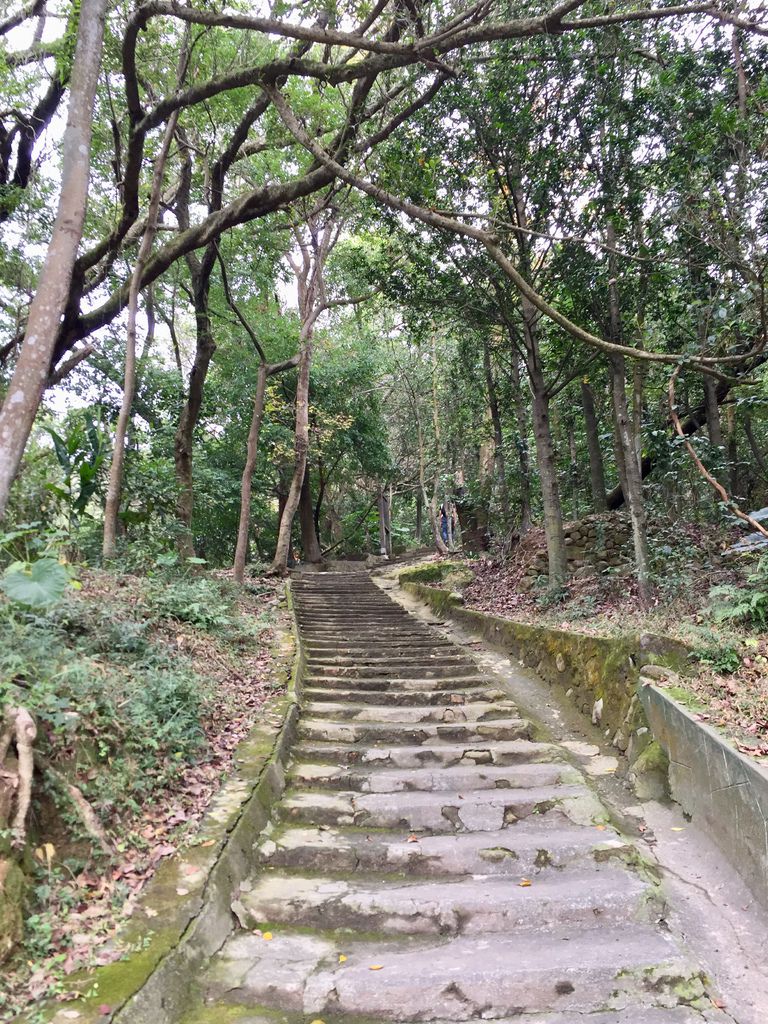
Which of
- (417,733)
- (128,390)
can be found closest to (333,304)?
(128,390)

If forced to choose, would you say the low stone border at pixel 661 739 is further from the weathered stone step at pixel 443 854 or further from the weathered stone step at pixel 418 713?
the weathered stone step at pixel 418 713

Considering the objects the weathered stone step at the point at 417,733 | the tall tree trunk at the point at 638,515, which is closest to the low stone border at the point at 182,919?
the weathered stone step at the point at 417,733

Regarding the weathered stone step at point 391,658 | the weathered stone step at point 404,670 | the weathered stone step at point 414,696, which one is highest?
the weathered stone step at point 391,658

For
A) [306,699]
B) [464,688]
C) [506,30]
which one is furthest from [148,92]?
[464,688]

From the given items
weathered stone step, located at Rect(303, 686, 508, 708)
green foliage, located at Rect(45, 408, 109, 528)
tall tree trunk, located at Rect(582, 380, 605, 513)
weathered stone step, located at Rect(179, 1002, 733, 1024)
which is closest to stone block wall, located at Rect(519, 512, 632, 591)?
tall tree trunk, located at Rect(582, 380, 605, 513)

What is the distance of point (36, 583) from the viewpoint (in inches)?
142

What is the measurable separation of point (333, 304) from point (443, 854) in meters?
12.7

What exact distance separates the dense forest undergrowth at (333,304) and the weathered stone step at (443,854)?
0.73m

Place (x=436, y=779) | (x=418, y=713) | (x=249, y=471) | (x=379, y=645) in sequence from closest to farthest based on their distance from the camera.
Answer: (x=436, y=779), (x=418, y=713), (x=379, y=645), (x=249, y=471)

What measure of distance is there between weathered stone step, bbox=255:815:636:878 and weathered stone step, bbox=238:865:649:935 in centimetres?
22

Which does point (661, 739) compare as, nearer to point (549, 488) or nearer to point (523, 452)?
point (549, 488)

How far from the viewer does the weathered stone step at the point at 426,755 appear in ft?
16.5

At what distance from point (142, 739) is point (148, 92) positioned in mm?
9303

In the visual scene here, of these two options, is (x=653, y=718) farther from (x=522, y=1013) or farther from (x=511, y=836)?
(x=522, y=1013)
